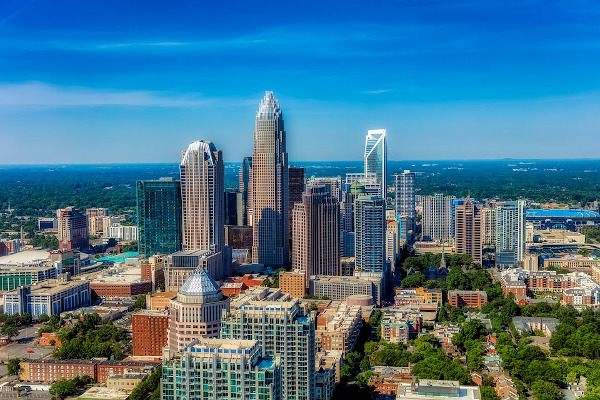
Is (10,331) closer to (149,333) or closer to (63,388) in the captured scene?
(149,333)

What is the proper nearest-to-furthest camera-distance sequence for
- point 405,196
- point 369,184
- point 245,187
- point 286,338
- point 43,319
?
point 286,338, point 43,319, point 245,187, point 369,184, point 405,196

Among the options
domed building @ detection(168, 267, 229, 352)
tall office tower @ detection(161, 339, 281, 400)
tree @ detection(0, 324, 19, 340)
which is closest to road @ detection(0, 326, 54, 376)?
tree @ detection(0, 324, 19, 340)

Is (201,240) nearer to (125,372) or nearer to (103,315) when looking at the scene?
(103,315)

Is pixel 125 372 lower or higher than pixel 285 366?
lower

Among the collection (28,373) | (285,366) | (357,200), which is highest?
(357,200)

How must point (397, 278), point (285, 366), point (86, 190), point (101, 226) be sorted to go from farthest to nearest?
point (86, 190) → point (101, 226) → point (397, 278) → point (285, 366)

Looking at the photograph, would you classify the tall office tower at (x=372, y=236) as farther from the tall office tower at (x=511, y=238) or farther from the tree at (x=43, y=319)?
the tree at (x=43, y=319)

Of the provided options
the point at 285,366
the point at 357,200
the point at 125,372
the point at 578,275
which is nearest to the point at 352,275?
the point at 357,200

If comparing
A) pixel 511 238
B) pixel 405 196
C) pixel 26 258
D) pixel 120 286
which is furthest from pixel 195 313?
pixel 405 196
